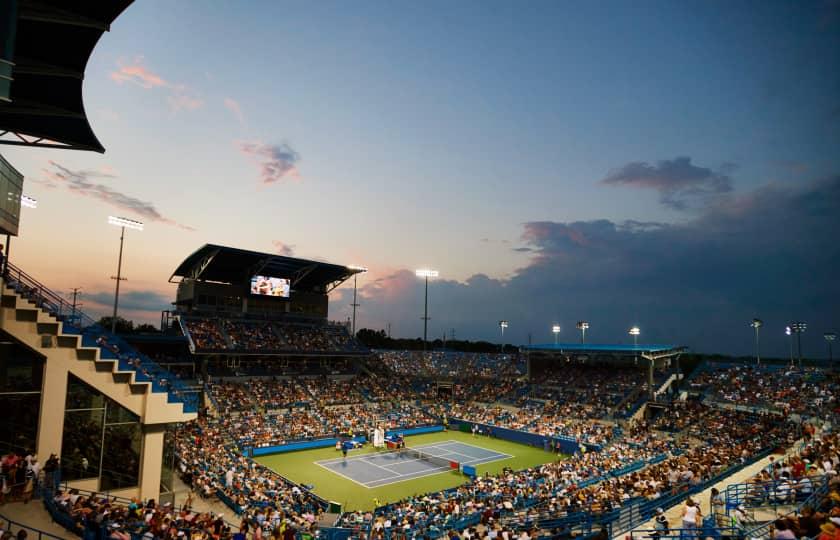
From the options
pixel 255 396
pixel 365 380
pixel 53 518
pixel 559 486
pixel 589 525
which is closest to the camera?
pixel 53 518

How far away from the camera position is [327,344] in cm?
5362

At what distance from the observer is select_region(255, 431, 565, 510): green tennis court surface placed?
27.3 meters

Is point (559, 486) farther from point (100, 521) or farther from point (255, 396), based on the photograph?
point (255, 396)

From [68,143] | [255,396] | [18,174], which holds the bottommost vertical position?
[255,396]

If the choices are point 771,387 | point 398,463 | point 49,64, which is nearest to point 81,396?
point 49,64

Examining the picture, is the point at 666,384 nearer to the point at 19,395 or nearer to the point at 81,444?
the point at 81,444

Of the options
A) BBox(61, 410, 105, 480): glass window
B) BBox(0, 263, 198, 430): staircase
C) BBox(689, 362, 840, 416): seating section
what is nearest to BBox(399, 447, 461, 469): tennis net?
BBox(0, 263, 198, 430): staircase

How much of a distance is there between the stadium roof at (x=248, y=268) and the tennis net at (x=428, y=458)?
23.6 meters

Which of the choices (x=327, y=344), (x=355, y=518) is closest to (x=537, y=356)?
(x=327, y=344)

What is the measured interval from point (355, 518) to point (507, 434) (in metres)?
26.3

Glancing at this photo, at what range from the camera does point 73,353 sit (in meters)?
18.9

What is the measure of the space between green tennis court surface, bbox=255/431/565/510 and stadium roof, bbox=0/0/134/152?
20.8 m

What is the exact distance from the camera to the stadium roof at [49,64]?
1152 centimetres

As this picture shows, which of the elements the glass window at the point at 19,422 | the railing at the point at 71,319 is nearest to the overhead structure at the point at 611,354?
the railing at the point at 71,319
